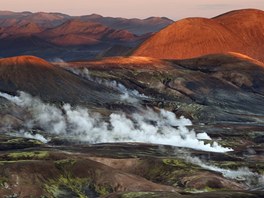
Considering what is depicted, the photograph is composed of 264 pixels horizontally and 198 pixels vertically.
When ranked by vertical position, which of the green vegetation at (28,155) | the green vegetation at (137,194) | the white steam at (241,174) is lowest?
the white steam at (241,174)

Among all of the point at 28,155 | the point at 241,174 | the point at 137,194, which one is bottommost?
the point at 241,174

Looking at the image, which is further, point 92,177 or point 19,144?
point 19,144

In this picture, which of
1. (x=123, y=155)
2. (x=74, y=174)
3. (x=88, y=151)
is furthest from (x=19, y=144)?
(x=74, y=174)

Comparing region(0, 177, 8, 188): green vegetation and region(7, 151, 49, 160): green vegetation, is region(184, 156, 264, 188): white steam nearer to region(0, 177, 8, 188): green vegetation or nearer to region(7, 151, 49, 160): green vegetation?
region(7, 151, 49, 160): green vegetation

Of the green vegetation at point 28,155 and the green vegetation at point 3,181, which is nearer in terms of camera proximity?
the green vegetation at point 3,181

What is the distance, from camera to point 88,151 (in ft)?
543

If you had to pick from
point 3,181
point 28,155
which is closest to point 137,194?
point 3,181

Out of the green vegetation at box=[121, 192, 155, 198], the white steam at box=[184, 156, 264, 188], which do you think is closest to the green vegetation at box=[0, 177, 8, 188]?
the green vegetation at box=[121, 192, 155, 198]

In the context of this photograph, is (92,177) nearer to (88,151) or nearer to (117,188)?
(117,188)

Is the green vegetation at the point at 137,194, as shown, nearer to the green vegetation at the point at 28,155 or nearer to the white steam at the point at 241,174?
the white steam at the point at 241,174

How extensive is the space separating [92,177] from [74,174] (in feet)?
14.1

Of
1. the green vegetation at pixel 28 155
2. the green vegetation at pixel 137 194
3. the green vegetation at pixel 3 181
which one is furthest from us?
the green vegetation at pixel 28 155

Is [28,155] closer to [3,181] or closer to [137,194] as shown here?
[3,181]

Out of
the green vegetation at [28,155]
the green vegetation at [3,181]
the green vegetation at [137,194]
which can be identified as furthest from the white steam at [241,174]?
the green vegetation at [3,181]
